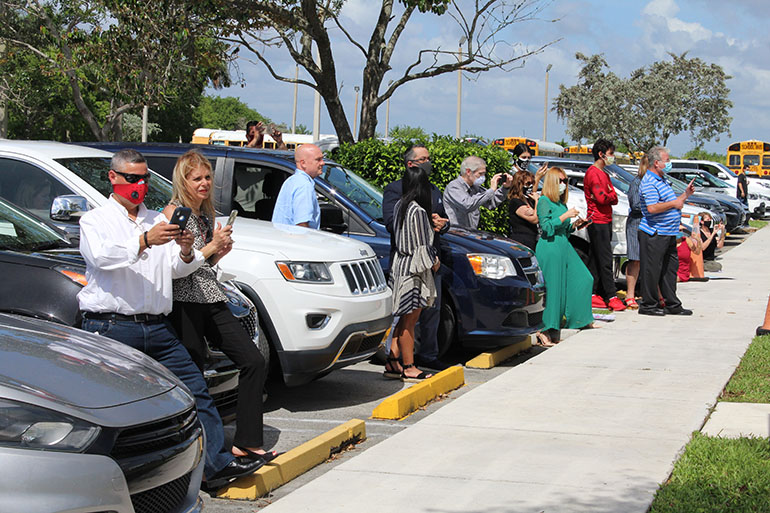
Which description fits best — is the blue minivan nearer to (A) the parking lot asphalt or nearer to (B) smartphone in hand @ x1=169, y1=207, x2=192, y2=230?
(A) the parking lot asphalt

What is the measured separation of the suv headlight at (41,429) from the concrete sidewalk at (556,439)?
170 centimetres

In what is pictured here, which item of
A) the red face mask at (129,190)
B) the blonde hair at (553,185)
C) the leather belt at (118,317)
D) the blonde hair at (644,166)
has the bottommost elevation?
the leather belt at (118,317)

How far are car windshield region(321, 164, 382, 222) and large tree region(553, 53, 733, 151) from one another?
51.5 m

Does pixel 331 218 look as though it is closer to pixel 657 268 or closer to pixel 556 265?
pixel 556 265

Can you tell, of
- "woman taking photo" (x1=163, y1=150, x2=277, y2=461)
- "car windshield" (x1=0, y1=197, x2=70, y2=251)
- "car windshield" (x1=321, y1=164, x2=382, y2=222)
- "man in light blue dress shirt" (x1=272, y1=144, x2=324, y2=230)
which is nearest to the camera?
"woman taking photo" (x1=163, y1=150, x2=277, y2=461)

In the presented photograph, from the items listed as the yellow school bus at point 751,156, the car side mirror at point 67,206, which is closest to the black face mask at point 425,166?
the car side mirror at point 67,206

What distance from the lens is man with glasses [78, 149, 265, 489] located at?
15.2ft

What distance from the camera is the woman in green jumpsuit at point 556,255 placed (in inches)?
410

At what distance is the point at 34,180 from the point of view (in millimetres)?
7172

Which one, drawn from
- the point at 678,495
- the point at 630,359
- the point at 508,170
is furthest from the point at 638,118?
the point at 678,495

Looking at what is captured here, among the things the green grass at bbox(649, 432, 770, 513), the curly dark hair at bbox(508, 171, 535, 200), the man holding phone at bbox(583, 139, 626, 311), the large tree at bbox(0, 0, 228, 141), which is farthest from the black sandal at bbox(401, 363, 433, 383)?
the large tree at bbox(0, 0, 228, 141)

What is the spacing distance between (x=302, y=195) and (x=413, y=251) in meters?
1.04

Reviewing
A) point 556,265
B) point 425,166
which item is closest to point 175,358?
point 425,166

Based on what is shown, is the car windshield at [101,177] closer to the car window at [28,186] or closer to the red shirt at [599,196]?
the car window at [28,186]
